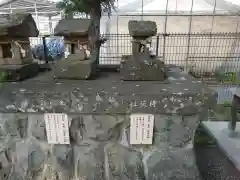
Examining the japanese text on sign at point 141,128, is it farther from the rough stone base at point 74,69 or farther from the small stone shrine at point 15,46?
the small stone shrine at point 15,46

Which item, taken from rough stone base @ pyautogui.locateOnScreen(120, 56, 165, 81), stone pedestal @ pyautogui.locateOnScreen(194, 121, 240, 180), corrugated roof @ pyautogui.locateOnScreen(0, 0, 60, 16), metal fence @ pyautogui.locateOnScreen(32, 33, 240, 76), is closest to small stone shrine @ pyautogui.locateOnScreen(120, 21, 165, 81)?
rough stone base @ pyautogui.locateOnScreen(120, 56, 165, 81)

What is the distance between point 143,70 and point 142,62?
0.05 metres

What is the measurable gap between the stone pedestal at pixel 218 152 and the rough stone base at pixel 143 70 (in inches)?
28.5

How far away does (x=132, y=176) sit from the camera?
1277 mm

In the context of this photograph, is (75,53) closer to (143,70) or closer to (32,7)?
(143,70)

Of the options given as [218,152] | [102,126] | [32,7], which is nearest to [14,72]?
[102,126]

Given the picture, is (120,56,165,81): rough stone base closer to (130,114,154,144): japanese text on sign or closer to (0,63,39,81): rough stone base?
(130,114,154,144): japanese text on sign

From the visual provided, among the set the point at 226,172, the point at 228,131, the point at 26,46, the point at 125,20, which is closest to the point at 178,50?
the point at 125,20

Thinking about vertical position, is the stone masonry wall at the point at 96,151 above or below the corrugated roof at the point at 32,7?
below

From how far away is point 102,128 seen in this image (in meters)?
1.22

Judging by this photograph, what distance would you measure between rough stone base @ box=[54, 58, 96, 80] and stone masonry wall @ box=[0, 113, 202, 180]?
0.25 metres

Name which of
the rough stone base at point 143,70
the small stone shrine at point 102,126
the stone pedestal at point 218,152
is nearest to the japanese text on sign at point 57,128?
the small stone shrine at point 102,126

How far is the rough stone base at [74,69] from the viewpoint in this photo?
1.29 metres

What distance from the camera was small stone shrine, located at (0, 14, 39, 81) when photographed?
1278 millimetres
